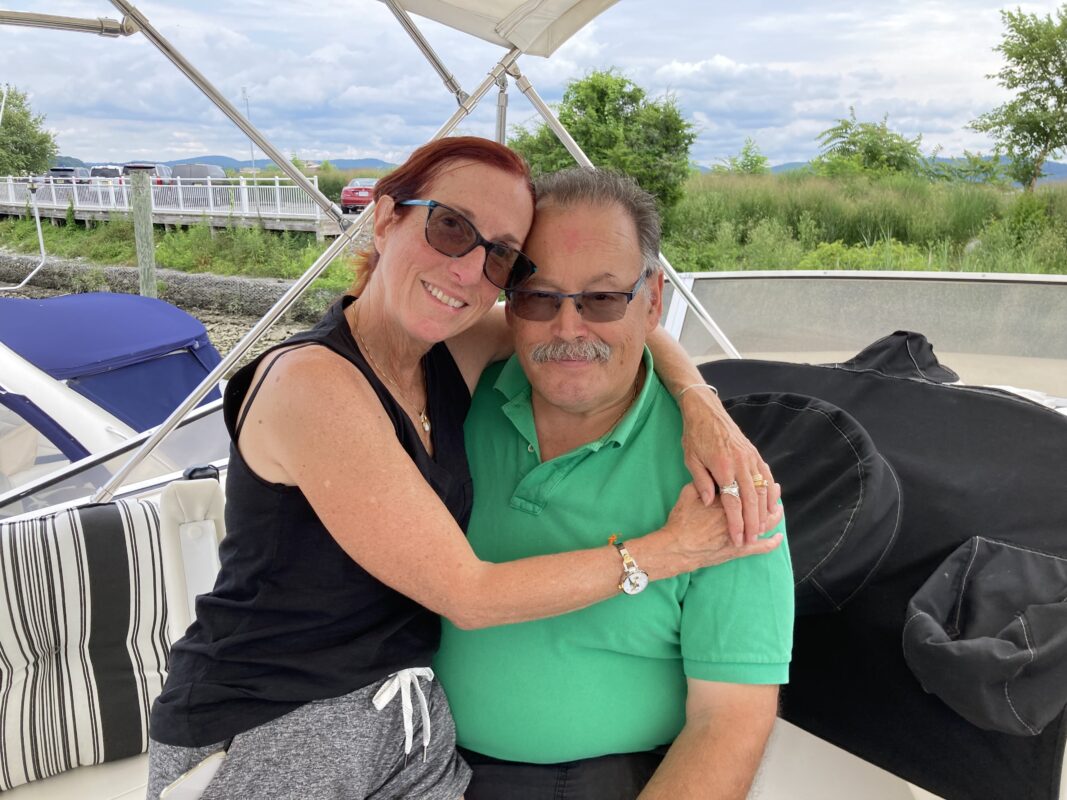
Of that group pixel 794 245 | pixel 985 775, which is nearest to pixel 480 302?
pixel 985 775

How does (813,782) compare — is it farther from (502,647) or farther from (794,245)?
(794,245)

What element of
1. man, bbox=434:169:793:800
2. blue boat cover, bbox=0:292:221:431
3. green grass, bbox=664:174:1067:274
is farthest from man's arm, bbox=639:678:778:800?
green grass, bbox=664:174:1067:274

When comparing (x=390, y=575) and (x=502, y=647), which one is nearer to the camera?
(x=390, y=575)

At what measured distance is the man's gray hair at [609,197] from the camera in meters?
1.34

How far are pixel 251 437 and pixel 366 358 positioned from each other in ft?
0.66

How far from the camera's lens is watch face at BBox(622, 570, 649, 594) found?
1077mm

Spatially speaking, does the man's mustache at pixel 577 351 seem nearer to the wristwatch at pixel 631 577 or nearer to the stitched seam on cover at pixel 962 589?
the wristwatch at pixel 631 577

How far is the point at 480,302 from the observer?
1.23m

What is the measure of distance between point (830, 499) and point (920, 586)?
0.21 meters

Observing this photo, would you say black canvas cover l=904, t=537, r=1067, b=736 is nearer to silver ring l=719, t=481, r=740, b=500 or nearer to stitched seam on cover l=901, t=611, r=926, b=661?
stitched seam on cover l=901, t=611, r=926, b=661

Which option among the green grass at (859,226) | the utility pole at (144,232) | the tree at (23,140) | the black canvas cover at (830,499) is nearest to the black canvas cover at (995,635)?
the black canvas cover at (830,499)

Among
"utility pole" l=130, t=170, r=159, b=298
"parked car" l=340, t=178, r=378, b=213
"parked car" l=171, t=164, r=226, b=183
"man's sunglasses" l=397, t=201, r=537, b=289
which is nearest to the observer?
"man's sunglasses" l=397, t=201, r=537, b=289

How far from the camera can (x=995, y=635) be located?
3.79 ft

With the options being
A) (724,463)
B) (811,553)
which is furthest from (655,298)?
(811,553)
